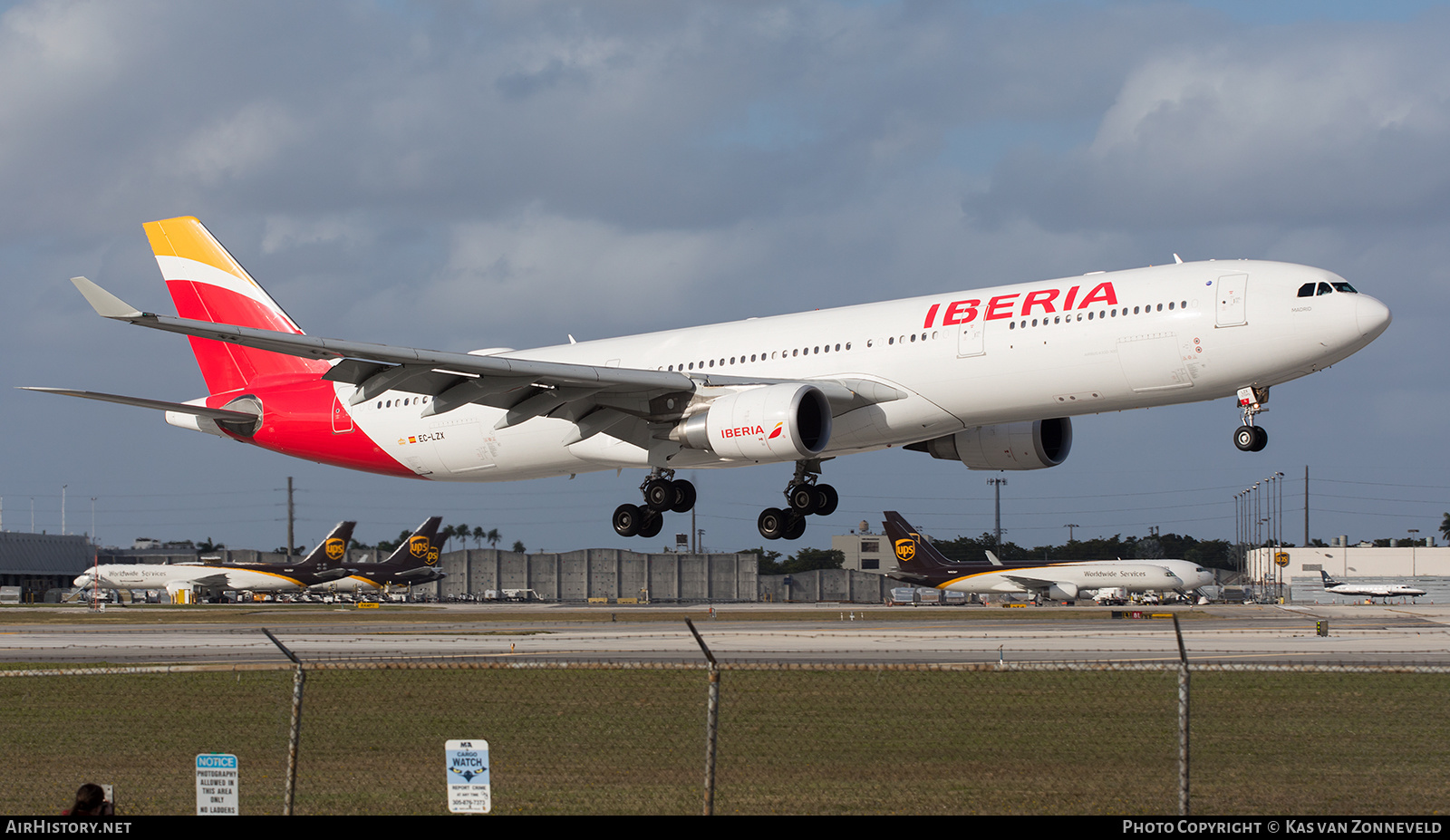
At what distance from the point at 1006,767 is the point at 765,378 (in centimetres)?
1575

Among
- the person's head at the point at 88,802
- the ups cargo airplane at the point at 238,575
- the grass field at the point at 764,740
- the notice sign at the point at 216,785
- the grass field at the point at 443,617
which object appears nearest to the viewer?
the person's head at the point at 88,802

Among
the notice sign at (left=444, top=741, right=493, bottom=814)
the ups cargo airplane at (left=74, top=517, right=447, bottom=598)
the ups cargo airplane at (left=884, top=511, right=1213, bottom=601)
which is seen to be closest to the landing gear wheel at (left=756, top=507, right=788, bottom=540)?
the notice sign at (left=444, top=741, right=493, bottom=814)

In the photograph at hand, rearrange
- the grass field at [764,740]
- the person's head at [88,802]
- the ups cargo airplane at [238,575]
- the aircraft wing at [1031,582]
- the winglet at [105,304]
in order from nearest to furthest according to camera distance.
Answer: the person's head at [88,802] → the grass field at [764,740] → the winglet at [105,304] → the aircraft wing at [1031,582] → the ups cargo airplane at [238,575]

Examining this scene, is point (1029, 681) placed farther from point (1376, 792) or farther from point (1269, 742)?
point (1376, 792)

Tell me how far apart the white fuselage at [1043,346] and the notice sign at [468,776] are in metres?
19.3

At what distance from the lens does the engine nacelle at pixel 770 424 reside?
28781 millimetres

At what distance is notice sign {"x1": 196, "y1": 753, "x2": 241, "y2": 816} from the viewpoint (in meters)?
10.8

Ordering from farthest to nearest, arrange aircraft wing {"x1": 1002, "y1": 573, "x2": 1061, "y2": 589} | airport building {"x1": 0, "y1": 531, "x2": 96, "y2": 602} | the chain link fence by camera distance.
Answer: airport building {"x1": 0, "y1": 531, "x2": 96, "y2": 602}
aircraft wing {"x1": 1002, "y1": 573, "x2": 1061, "y2": 589}
the chain link fence

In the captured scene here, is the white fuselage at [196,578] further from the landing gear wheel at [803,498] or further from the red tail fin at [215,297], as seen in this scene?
the landing gear wheel at [803,498]

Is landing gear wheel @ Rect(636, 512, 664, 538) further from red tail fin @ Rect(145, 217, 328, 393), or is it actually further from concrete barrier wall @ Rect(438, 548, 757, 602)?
concrete barrier wall @ Rect(438, 548, 757, 602)

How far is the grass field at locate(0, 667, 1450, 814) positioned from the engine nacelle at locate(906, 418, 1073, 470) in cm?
757

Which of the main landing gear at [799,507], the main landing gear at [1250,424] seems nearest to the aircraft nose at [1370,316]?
the main landing gear at [1250,424]

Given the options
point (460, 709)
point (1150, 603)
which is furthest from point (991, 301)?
point (1150, 603)

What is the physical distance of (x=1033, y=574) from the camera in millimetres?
90125
